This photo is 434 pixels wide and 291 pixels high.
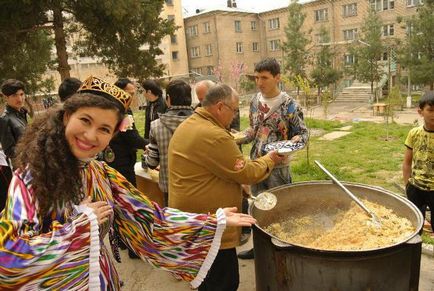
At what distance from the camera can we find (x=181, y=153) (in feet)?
7.55

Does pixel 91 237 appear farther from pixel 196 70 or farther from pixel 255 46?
pixel 255 46

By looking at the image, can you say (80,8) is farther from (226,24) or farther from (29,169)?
(226,24)

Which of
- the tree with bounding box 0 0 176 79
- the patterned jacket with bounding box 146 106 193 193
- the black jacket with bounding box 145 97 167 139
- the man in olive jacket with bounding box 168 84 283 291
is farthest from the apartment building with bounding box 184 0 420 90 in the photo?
the man in olive jacket with bounding box 168 84 283 291

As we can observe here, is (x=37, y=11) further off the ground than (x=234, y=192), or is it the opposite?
(x=37, y=11)

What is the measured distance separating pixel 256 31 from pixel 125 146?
36.3 meters

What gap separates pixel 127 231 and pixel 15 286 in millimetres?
617

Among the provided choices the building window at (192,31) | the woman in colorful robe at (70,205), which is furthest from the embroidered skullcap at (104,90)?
the building window at (192,31)

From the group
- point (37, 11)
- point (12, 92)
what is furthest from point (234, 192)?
point (37, 11)

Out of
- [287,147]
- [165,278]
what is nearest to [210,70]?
[165,278]

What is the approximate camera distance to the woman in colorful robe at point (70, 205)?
125cm

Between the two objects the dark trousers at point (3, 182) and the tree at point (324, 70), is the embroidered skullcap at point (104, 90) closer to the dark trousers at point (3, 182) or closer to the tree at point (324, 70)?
the dark trousers at point (3, 182)

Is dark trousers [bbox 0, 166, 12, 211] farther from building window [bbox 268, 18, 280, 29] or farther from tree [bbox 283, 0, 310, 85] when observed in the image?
building window [bbox 268, 18, 280, 29]

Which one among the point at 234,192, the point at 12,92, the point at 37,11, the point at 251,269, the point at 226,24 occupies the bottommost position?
the point at 251,269

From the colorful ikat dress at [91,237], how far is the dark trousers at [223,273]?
553mm
